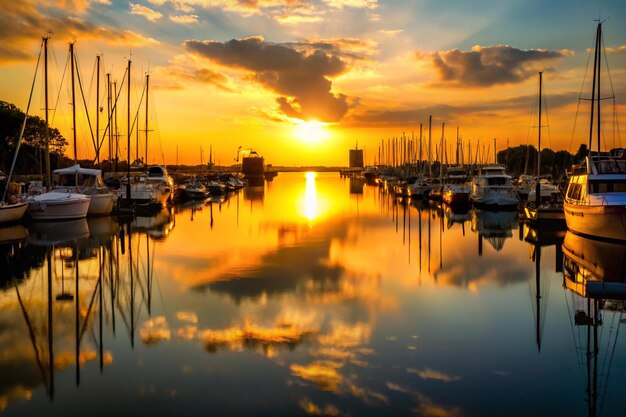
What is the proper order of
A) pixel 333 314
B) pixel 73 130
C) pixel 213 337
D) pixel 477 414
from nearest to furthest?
1. pixel 477 414
2. pixel 213 337
3. pixel 333 314
4. pixel 73 130

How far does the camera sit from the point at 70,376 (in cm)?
1073

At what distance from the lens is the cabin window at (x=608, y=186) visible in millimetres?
28594

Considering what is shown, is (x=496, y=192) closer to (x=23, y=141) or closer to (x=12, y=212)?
(x=12, y=212)

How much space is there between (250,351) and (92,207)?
33.6 meters

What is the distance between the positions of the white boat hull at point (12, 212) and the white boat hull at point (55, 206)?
44.4 inches

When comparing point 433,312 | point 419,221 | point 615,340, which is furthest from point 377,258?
point 419,221

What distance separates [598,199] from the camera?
92.7 feet

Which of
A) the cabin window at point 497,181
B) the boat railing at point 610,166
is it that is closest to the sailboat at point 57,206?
the boat railing at point 610,166

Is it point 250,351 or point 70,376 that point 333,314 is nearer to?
point 250,351

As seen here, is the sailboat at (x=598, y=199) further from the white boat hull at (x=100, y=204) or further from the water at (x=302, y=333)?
the white boat hull at (x=100, y=204)

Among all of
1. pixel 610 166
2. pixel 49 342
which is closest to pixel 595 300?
pixel 49 342

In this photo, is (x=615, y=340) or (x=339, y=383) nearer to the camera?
(x=339, y=383)

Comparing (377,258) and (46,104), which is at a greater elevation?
(46,104)

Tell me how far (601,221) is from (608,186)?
248 centimetres
